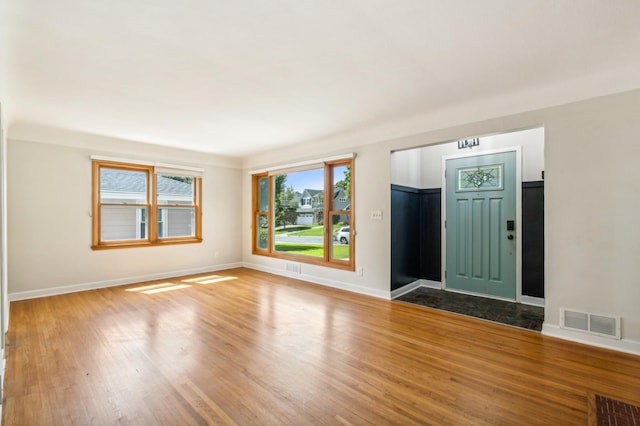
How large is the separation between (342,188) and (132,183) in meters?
3.73

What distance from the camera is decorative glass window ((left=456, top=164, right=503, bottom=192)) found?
440 centimetres

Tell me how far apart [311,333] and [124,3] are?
3003 millimetres

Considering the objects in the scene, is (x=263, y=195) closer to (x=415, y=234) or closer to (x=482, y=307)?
(x=415, y=234)

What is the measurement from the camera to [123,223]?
5270mm

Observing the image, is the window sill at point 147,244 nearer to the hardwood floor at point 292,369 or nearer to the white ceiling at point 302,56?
the hardwood floor at point 292,369

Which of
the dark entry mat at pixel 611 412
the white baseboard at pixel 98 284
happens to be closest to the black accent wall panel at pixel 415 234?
the dark entry mat at pixel 611 412

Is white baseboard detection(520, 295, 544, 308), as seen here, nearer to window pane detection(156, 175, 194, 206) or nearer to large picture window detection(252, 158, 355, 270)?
large picture window detection(252, 158, 355, 270)

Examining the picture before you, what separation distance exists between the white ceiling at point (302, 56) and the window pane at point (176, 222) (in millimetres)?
2318

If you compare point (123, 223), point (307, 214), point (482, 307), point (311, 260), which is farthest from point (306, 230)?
point (123, 223)

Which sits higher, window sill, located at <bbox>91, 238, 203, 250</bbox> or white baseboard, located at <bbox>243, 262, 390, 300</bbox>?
window sill, located at <bbox>91, 238, 203, 250</bbox>

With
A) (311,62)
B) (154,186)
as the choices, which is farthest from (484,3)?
(154,186)

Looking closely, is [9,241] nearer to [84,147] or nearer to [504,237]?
[84,147]

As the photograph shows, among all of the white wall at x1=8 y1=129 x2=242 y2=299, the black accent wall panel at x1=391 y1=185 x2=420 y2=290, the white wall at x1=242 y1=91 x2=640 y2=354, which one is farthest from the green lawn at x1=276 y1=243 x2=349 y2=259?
the white wall at x1=242 y1=91 x2=640 y2=354

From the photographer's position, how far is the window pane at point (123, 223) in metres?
5.06
